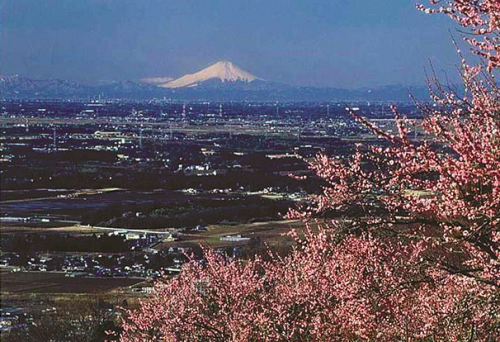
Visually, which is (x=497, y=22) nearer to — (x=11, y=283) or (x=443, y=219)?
(x=443, y=219)

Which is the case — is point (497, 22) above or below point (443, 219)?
above

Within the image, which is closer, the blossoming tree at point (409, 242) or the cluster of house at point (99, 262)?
the blossoming tree at point (409, 242)

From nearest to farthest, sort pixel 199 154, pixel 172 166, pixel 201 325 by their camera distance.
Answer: pixel 201 325, pixel 172 166, pixel 199 154

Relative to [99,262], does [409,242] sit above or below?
above

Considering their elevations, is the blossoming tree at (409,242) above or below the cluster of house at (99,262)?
above

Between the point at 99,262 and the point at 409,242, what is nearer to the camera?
the point at 409,242

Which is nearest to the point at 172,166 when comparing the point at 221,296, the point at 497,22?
the point at 221,296

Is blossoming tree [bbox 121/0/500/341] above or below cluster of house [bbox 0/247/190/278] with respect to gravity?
above

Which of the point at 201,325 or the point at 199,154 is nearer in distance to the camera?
the point at 201,325
